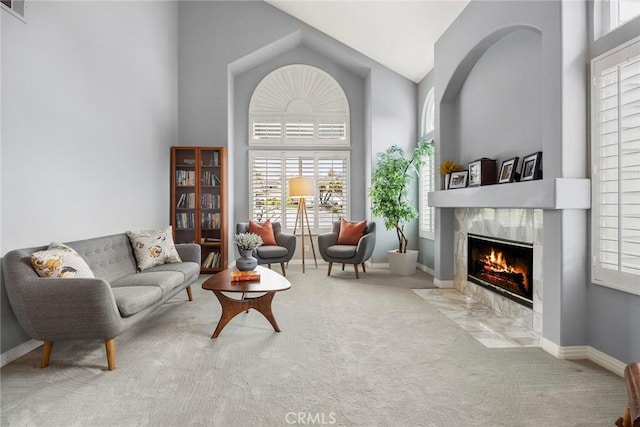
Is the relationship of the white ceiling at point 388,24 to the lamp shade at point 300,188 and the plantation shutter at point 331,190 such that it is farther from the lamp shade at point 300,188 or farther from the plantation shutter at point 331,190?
the lamp shade at point 300,188

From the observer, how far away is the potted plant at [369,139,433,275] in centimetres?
583

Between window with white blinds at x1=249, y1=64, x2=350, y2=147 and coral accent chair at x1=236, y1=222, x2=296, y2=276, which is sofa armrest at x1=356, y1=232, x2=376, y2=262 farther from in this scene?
window with white blinds at x1=249, y1=64, x2=350, y2=147

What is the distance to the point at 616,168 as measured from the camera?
247 centimetres

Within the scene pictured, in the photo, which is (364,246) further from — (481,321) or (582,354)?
(582,354)

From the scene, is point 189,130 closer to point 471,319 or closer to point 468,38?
point 468,38

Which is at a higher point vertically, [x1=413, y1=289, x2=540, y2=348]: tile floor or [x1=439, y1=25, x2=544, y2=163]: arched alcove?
[x1=439, y1=25, x2=544, y2=163]: arched alcove

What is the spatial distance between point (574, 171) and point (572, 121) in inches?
14.0

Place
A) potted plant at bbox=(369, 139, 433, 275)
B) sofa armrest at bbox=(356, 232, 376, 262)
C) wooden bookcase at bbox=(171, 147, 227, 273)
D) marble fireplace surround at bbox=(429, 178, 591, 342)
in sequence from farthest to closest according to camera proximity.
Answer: wooden bookcase at bbox=(171, 147, 227, 273)
potted plant at bbox=(369, 139, 433, 275)
sofa armrest at bbox=(356, 232, 376, 262)
marble fireplace surround at bbox=(429, 178, 591, 342)

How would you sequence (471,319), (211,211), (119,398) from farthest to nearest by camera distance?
(211,211)
(471,319)
(119,398)

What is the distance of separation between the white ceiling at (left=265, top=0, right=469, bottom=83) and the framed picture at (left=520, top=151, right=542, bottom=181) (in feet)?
6.88

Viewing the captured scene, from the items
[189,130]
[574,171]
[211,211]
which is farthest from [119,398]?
[189,130]

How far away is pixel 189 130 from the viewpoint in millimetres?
6254

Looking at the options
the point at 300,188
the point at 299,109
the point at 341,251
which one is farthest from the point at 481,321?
the point at 299,109

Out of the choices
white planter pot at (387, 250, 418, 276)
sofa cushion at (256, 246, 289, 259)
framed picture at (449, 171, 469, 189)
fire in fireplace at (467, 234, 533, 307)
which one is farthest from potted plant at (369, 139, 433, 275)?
sofa cushion at (256, 246, 289, 259)
